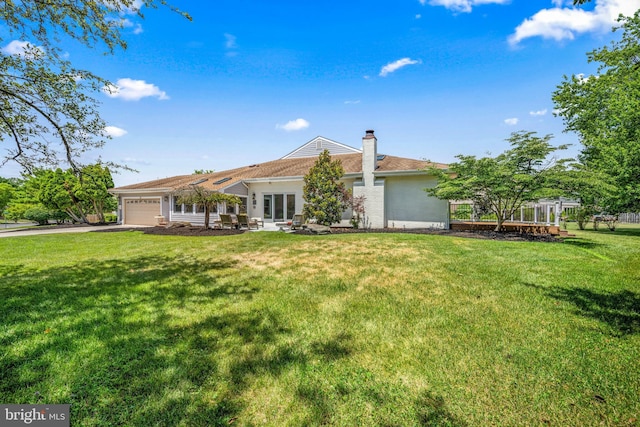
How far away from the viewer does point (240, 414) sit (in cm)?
239

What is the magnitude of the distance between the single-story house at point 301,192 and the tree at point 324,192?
1.14 m

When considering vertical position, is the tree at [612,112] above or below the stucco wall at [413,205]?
above

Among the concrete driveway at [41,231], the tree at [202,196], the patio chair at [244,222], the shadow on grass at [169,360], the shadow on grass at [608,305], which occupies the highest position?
the tree at [202,196]

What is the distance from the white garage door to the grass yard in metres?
17.4

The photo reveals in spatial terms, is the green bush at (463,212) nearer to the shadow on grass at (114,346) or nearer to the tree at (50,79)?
the shadow on grass at (114,346)

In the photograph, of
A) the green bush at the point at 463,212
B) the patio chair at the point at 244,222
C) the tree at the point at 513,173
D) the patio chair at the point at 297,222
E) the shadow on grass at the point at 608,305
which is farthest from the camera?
the patio chair at the point at 244,222

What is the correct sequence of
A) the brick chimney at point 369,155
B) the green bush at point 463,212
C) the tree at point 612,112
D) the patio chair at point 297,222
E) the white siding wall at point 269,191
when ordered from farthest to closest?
the white siding wall at point 269,191 → the brick chimney at point 369,155 → the patio chair at point 297,222 → the green bush at point 463,212 → the tree at point 612,112

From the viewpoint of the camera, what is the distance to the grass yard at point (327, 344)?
2.48 metres

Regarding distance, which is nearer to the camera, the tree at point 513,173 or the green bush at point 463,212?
the tree at point 513,173

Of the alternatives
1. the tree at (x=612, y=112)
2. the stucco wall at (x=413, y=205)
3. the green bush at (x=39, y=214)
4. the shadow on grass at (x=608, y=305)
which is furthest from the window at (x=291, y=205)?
the green bush at (x=39, y=214)

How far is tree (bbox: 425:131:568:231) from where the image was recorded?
38.0ft

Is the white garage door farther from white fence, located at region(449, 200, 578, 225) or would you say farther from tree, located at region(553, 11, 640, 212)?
tree, located at region(553, 11, 640, 212)

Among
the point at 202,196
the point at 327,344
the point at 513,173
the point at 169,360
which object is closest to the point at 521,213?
the point at 513,173

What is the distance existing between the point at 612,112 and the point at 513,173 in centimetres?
1260
